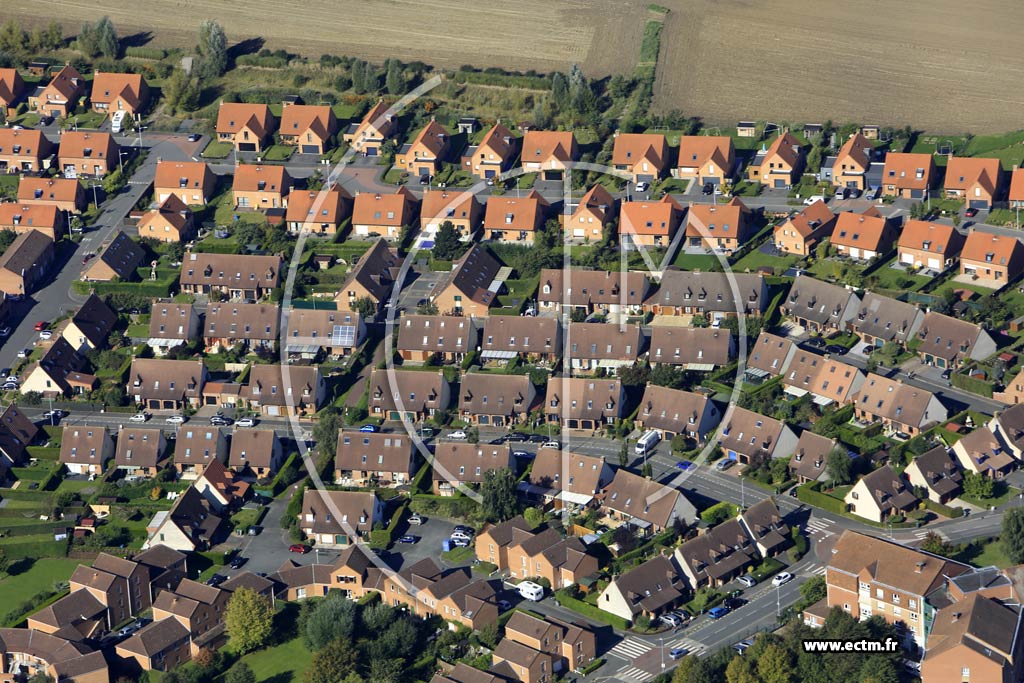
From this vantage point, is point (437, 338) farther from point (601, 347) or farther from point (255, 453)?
point (255, 453)

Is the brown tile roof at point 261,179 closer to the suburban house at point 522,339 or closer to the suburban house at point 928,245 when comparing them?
the suburban house at point 522,339

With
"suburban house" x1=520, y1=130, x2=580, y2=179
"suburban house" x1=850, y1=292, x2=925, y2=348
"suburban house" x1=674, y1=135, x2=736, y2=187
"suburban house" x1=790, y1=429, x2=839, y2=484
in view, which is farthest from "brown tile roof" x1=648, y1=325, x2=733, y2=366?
"suburban house" x1=520, y1=130, x2=580, y2=179

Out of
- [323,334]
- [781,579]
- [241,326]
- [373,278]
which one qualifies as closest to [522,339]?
[323,334]

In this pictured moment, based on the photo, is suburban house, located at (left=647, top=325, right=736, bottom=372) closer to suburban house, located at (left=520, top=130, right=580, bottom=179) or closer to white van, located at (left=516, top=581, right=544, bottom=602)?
white van, located at (left=516, top=581, right=544, bottom=602)

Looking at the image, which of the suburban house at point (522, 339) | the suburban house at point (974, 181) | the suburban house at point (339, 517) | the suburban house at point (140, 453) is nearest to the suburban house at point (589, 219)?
the suburban house at point (522, 339)

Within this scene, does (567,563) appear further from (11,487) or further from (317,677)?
(11,487)

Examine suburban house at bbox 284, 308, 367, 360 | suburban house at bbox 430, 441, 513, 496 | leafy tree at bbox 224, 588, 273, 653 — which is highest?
suburban house at bbox 284, 308, 367, 360
